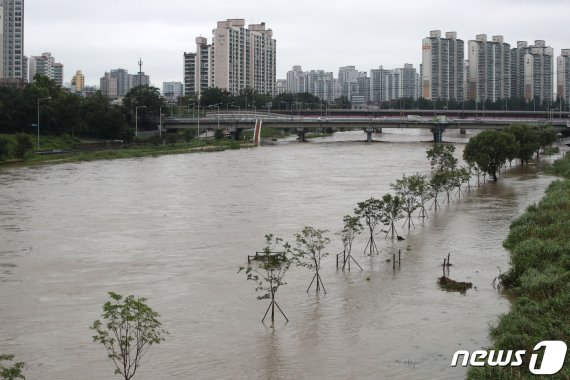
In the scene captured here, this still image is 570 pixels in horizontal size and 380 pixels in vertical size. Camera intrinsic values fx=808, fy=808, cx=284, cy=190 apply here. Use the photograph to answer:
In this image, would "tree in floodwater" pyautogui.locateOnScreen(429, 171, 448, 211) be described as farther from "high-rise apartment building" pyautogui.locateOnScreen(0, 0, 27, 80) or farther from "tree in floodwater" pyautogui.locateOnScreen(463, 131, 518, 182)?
"high-rise apartment building" pyautogui.locateOnScreen(0, 0, 27, 80)

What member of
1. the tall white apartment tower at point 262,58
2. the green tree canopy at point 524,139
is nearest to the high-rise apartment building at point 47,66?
the tall white apartment tower at point 262,58

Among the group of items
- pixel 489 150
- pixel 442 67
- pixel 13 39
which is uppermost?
pixel 442 67

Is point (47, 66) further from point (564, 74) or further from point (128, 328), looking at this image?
point (128, 328)

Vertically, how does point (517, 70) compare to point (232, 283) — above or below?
above

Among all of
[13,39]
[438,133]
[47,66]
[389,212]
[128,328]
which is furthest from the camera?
[47,66]

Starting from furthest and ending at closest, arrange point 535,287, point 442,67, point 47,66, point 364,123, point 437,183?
point 47,66, point 442,67, point 364,123, point 437,183, point 535,287

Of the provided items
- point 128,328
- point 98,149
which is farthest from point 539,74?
point 128,328

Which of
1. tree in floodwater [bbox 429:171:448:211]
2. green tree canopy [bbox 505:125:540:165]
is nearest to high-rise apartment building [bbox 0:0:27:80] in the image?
green tree canopy [bbox 505:125:540:165]

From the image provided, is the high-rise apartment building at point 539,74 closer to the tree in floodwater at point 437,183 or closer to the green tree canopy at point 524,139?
the green tree canopy at point 524,139
